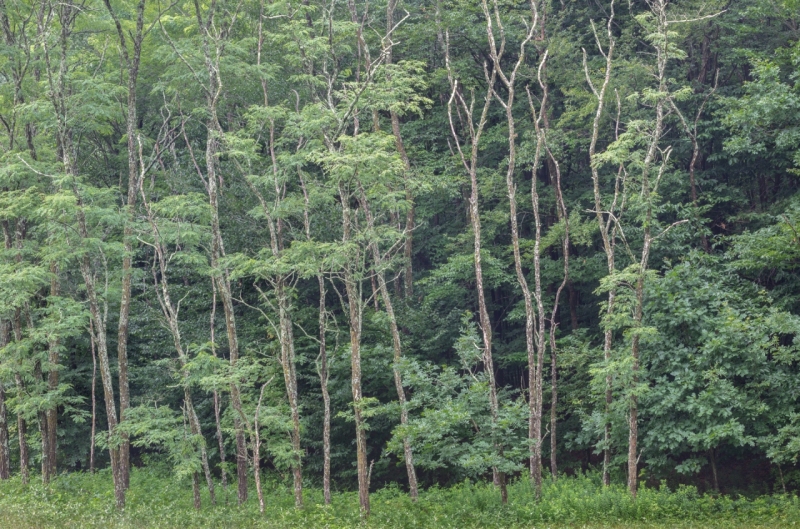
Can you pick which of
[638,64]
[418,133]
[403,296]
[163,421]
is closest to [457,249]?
[403,296]

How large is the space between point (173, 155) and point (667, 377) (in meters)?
16.9

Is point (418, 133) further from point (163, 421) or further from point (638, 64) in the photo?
point (163, 421)

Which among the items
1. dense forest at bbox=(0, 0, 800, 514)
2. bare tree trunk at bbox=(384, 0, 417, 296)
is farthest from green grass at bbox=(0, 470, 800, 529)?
bare tree trunk at bbox=(384, 0, 417, 296)

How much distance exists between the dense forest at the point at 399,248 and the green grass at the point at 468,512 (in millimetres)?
718

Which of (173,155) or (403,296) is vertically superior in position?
(173,155)

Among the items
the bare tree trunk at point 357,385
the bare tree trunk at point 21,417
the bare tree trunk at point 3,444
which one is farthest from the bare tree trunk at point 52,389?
the bare tree trunk at point 357,385

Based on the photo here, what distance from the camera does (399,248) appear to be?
874 inches

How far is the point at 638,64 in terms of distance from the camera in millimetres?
21891

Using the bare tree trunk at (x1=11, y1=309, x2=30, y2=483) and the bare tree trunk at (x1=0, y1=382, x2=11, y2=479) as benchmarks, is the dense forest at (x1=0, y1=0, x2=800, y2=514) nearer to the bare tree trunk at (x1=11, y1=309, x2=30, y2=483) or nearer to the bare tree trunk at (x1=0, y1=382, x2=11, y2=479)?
the bare tree trunk at (x1=0, y1=382, x2=11, y2=479)

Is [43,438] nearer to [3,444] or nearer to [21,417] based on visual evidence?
[21,417]

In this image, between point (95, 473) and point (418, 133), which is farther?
point (418, 133)

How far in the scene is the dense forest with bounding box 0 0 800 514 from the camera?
1714 centimetres

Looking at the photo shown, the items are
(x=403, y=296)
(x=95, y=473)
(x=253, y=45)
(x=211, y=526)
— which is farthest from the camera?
(x=403, y=296)

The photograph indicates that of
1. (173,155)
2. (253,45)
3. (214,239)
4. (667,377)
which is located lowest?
(667,377)
